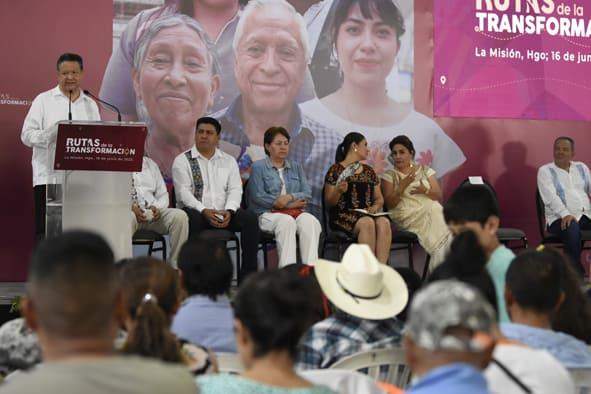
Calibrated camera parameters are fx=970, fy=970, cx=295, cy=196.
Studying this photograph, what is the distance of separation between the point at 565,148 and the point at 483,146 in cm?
70

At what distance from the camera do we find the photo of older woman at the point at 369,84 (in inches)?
311

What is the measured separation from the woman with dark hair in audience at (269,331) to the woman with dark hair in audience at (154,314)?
300 mm

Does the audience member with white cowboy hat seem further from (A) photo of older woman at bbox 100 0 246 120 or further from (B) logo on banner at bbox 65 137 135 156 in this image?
(A) photo of older woman at bbox 100 0 246 120

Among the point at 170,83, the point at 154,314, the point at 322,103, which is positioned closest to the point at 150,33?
the point at 170,83

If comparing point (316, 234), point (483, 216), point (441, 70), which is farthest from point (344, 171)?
point (483, 216)

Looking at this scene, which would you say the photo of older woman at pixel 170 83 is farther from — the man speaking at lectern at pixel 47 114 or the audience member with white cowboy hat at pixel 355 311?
the audience member with white cowboy hat at pixel 355 311

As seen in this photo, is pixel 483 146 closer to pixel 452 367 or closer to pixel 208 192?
pixel 208 192

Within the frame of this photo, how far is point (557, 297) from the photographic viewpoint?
2537 mm

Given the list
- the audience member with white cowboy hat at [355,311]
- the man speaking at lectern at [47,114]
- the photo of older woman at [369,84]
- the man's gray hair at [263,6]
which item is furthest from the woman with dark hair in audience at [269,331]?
the photo of older woman at [369,84]

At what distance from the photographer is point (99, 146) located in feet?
17.7

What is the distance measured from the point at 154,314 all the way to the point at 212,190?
4688 millimetres

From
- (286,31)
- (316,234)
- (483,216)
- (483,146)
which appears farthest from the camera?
(483,146)

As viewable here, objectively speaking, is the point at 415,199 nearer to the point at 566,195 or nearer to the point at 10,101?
the point at 566,195

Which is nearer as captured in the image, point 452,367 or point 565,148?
point 452,367
